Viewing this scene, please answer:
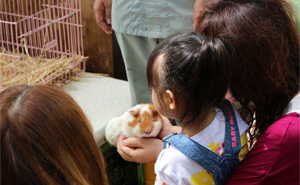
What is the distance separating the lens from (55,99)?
0.65 metres

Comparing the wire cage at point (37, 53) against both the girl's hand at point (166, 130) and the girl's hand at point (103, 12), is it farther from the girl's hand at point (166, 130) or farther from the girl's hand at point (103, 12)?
the girl's hand at point (166, 130)

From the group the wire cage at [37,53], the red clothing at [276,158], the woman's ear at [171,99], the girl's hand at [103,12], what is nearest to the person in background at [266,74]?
the red clothing at [276,158]

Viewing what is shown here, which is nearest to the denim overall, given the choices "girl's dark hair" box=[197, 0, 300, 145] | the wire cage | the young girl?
the young girl

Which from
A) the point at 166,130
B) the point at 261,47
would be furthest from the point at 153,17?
the point at 261,47

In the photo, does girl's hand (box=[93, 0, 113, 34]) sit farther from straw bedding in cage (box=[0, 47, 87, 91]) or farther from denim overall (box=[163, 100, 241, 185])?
denim overall (box=[163, 100, 241, 185])

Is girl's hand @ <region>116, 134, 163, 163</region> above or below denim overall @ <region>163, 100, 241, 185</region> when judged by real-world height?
below

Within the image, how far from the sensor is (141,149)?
1.15m

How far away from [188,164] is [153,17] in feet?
2.46

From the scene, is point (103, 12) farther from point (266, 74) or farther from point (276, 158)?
point (276, 158)

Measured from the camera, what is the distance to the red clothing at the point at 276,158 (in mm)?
712

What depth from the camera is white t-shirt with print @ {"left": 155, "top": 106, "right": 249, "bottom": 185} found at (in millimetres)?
737

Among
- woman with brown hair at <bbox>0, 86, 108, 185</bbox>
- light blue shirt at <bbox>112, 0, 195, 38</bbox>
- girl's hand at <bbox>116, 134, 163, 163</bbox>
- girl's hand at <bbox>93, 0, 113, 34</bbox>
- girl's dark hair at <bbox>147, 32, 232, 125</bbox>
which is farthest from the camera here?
girl's hand at <bbox>93, 0, 113, 34</bbox>

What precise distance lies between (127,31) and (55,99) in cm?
77

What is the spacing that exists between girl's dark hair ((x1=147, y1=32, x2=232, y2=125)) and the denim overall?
3.1 inches
